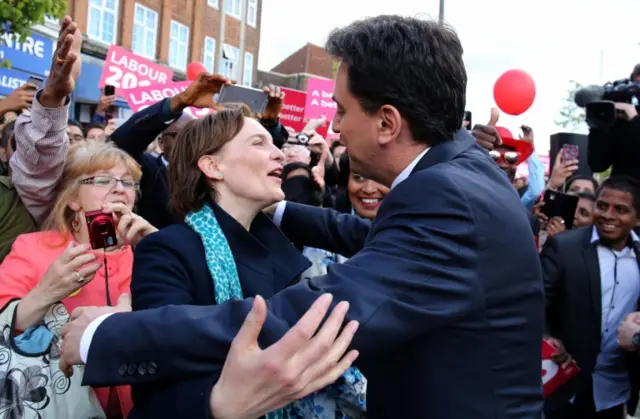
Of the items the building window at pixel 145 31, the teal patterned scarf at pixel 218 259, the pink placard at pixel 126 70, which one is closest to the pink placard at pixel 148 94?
the pink placard at pixel 126 70

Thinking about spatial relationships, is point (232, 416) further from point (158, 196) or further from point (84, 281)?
point (158, 196)

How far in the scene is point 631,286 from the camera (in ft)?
12.8

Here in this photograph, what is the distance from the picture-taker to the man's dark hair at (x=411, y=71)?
1575mm

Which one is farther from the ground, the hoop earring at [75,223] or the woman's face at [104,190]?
the woman's face at [104,190]

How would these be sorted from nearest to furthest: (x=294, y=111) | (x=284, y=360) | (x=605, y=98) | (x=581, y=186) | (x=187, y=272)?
(x=284, y=360)
(x=187, y=272)
(x=605, y=98)
(x=581, y=186)
(x=294, y=111)

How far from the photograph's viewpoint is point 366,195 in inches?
147

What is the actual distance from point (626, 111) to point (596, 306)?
1.21 metres

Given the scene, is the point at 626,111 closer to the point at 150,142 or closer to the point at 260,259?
the point at 260,259

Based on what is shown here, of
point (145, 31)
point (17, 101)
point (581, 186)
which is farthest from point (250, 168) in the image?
point (145, 31)

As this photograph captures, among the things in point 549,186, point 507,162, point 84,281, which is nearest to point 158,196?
point 84,281

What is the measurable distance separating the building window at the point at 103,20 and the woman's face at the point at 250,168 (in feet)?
60.2

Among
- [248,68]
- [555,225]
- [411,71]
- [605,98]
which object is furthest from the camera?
[248,68]

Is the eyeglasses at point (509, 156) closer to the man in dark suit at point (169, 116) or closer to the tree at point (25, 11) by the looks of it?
the man in dark suit at point (169, 116)

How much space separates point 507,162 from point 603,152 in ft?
2.04
